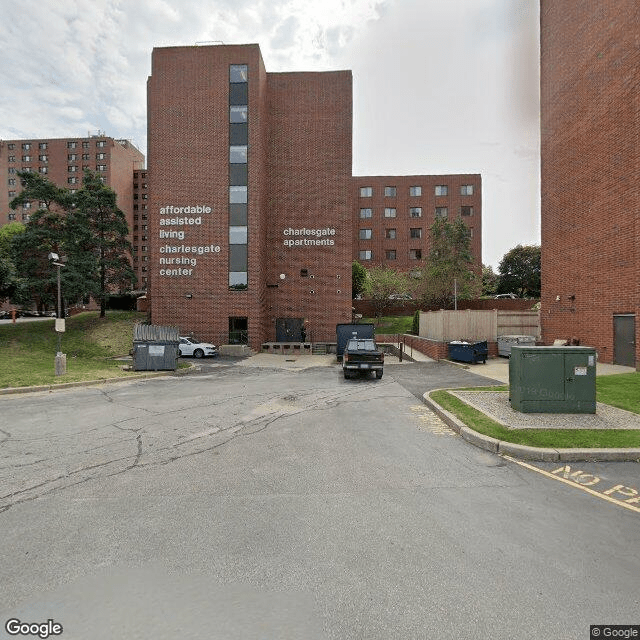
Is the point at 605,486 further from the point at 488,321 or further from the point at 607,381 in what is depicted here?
the point at 488,321

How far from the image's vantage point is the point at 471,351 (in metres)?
19.7

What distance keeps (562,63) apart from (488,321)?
14.5 metres

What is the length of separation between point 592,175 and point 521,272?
4156 centimetres

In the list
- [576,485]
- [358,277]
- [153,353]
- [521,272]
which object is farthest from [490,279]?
[576,485]

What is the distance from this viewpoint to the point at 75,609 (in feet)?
9.82

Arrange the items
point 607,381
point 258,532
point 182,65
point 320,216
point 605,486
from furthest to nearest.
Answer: point 320,216 → point 182,65 → point 607,381 → point 605,486 → point 258,532

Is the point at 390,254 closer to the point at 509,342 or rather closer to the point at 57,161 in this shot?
the point at 509,342

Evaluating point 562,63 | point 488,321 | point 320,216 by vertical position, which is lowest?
point 488,321

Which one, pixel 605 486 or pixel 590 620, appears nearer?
pixel 590 620

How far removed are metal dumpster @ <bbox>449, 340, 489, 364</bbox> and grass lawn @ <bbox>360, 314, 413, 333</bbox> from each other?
46.3ft

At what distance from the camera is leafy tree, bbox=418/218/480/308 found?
40.8 meters

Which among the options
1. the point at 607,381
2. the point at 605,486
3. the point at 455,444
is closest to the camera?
the point at 605,486

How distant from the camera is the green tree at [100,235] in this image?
98.0 feet

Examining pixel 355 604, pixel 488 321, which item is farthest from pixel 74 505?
pixel 488 321
